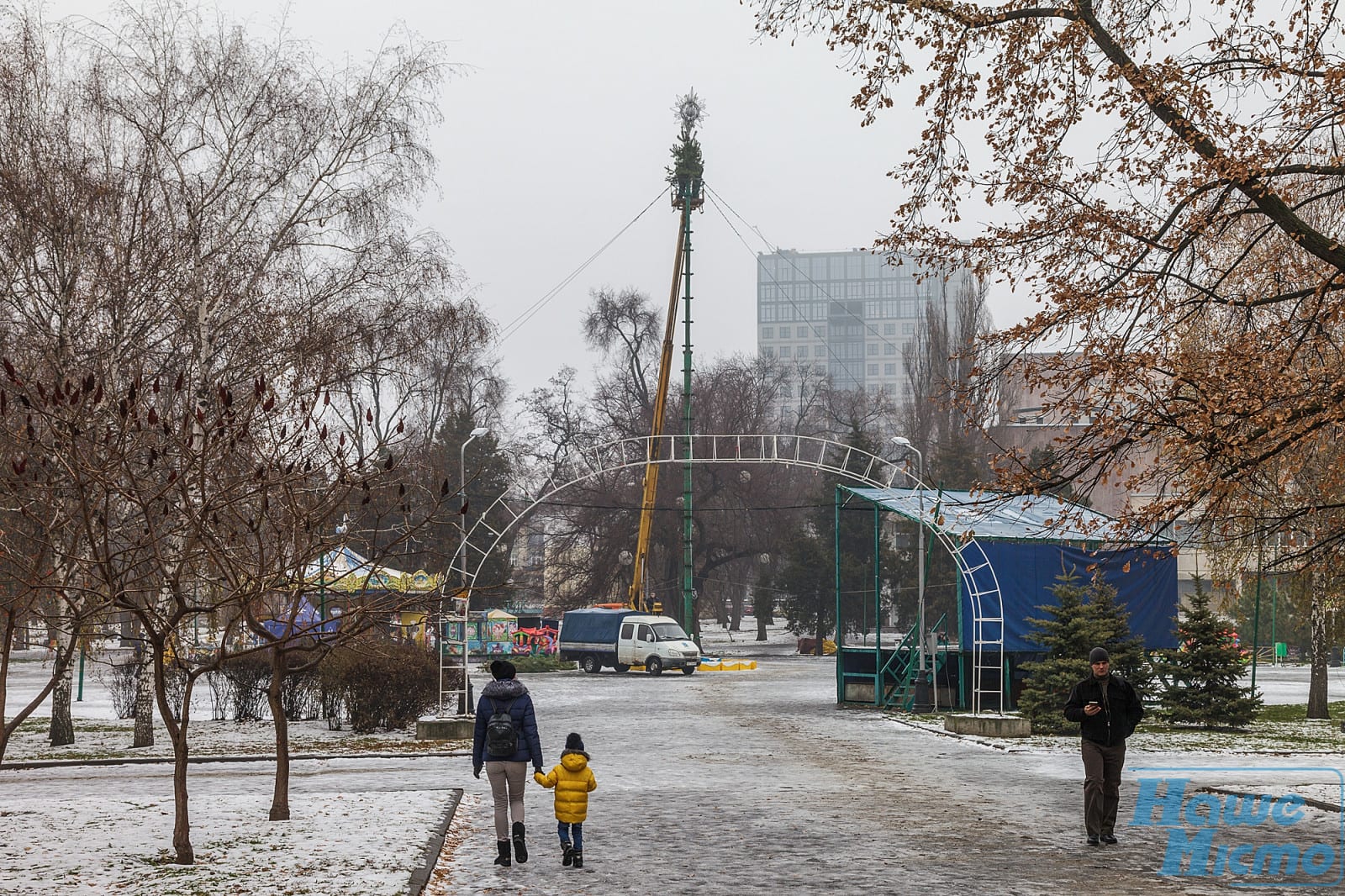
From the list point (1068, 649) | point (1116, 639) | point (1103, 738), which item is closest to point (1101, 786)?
point (1103, 738)

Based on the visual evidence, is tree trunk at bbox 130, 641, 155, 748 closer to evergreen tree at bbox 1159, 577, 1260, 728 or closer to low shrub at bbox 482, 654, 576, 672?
evergreen tree at bbox 1159, 577, 1260, 728

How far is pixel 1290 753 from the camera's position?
20.9 m

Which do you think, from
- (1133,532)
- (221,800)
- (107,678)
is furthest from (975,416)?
(107,678)

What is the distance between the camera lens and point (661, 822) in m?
13.9

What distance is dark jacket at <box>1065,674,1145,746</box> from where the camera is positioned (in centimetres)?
1240

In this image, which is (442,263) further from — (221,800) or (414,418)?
(414,418)

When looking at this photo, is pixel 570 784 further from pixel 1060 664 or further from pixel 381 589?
pixel 381 589

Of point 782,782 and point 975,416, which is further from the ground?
point 975,416

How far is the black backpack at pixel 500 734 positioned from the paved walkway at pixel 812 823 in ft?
3.01

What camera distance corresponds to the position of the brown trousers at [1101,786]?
12305 millimetres

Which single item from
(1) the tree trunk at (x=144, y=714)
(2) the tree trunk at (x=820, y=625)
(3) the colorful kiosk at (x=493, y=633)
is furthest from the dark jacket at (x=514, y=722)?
(2) the tree trunk at (x=820, y=625)

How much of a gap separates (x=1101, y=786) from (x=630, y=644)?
36554 mm

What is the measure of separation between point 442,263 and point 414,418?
36144mm

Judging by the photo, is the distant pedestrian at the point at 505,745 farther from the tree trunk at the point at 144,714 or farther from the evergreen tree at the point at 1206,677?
the evergreen tree at the point at 1206,677
